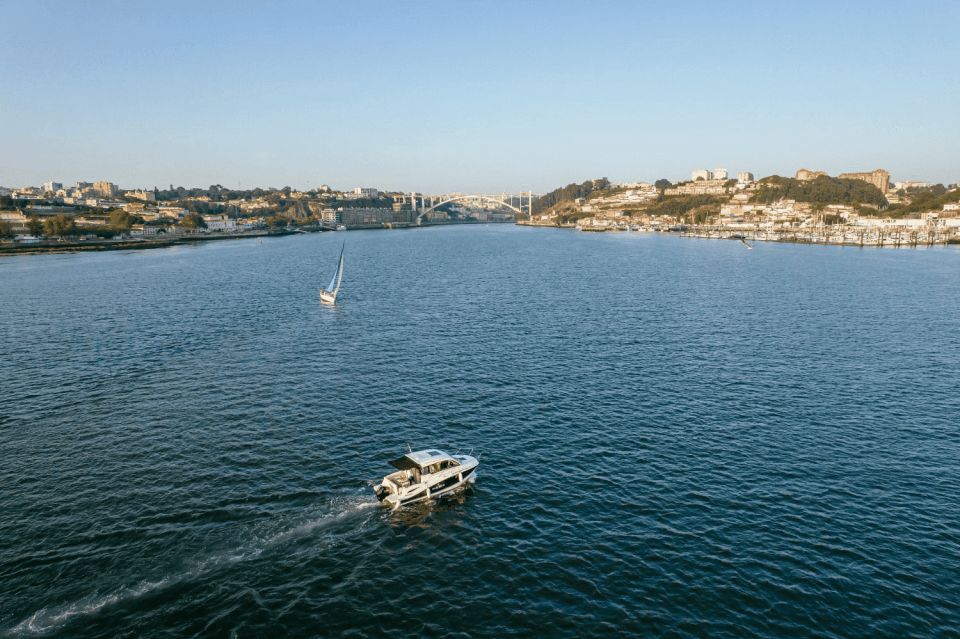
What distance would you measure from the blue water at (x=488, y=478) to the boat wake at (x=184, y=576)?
0.14m

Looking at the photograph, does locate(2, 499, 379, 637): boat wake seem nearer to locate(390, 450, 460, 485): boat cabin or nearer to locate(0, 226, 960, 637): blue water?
locate(0, 226, 960, 637): blue water

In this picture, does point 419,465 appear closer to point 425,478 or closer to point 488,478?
point 425,478

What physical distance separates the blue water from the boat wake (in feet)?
0.45

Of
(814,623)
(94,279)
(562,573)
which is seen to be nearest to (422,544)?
(562,573)

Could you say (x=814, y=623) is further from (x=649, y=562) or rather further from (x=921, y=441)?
(x=921, y=441)

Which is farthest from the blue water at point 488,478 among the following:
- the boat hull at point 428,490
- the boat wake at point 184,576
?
the boat hull at point 428,490

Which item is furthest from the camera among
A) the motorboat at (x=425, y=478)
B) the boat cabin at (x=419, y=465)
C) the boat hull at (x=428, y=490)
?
the boat cabin at (x=419, y=465)

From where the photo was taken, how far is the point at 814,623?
79.0 ft

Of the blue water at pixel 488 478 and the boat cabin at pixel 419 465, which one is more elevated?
the boat cabin at pixel 419 465

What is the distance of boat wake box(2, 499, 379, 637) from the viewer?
2341 cm

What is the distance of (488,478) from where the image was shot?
120ft

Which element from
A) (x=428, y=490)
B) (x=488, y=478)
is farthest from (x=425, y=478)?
(x=488, y=478)

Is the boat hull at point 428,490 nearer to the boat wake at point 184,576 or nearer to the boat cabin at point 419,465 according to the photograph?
the boat cabin at point 419,465

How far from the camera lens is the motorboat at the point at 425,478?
33.1 metres
